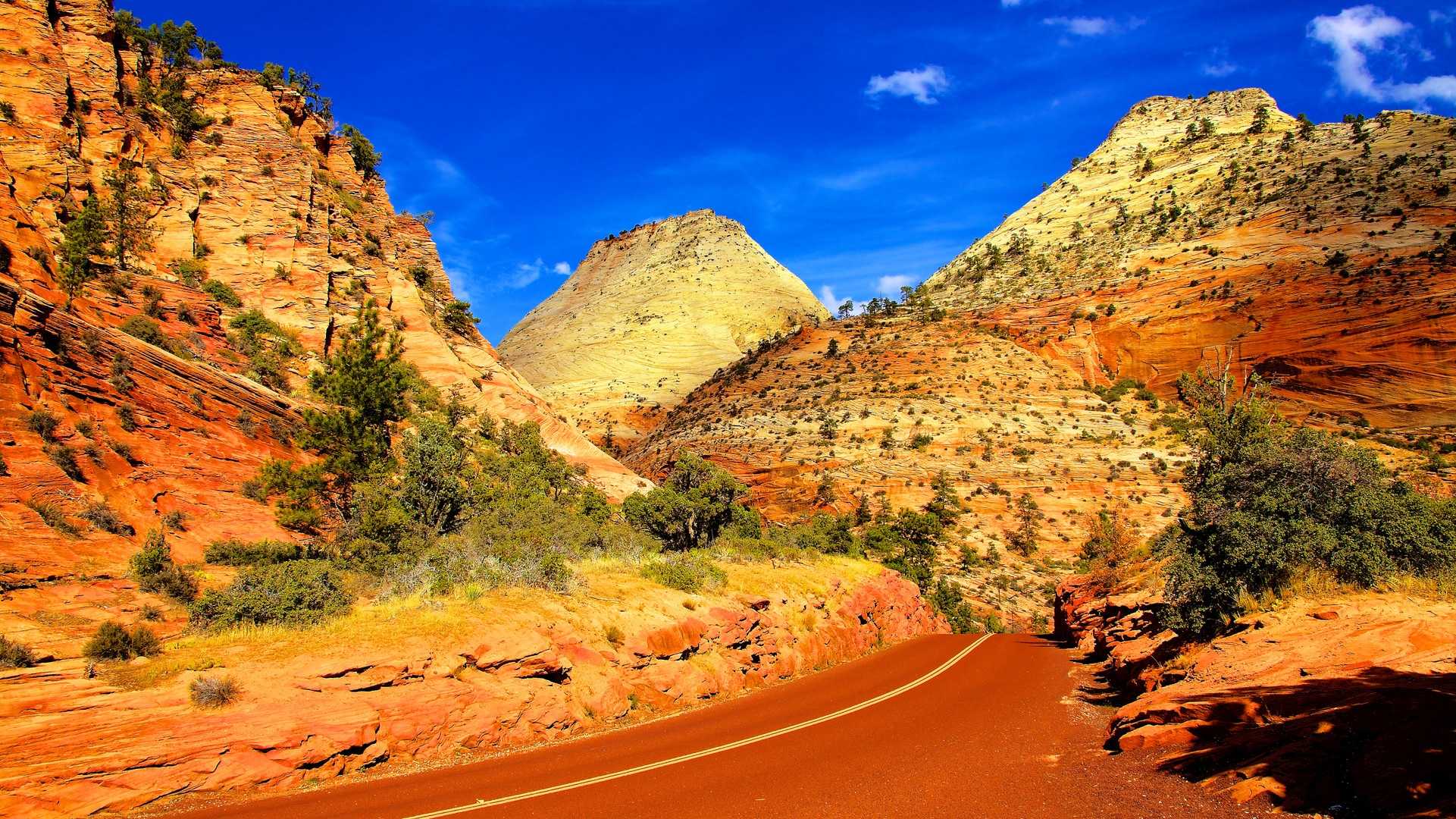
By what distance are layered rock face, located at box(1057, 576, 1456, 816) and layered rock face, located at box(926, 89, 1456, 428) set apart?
974 inches

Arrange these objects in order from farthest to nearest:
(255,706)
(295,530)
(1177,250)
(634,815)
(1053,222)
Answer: (1053,222) < (1177,250) < (295,530) < (255,706) < (634,815)

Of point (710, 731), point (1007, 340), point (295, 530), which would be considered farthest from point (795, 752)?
point (1007, 340)

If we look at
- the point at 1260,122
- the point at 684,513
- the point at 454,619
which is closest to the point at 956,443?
the point at 684,513

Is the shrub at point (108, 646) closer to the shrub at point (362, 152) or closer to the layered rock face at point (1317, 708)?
the layered rock face at point (1317, 708)

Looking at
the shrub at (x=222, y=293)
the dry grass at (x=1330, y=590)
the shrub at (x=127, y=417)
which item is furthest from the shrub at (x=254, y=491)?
the dry grass at (x=1330, y=590)

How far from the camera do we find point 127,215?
910 inches

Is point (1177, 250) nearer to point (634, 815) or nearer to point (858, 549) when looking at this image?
point (858, 549)

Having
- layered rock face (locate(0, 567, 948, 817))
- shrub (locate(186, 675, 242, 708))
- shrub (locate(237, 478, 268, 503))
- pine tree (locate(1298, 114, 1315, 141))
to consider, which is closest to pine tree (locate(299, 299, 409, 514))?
shrub (locate(237, 478, 268, 503))

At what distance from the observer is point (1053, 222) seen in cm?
6719

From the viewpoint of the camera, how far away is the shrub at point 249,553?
13117 millimetres

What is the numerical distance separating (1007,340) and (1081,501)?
2156cm

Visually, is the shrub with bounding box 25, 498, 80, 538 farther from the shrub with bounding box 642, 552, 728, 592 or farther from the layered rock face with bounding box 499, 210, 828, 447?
the layered rock face with bounding box 499, 210, 828, 447

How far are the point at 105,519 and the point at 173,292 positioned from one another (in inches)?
526

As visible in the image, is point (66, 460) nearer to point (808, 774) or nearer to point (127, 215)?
point (808, 774)
